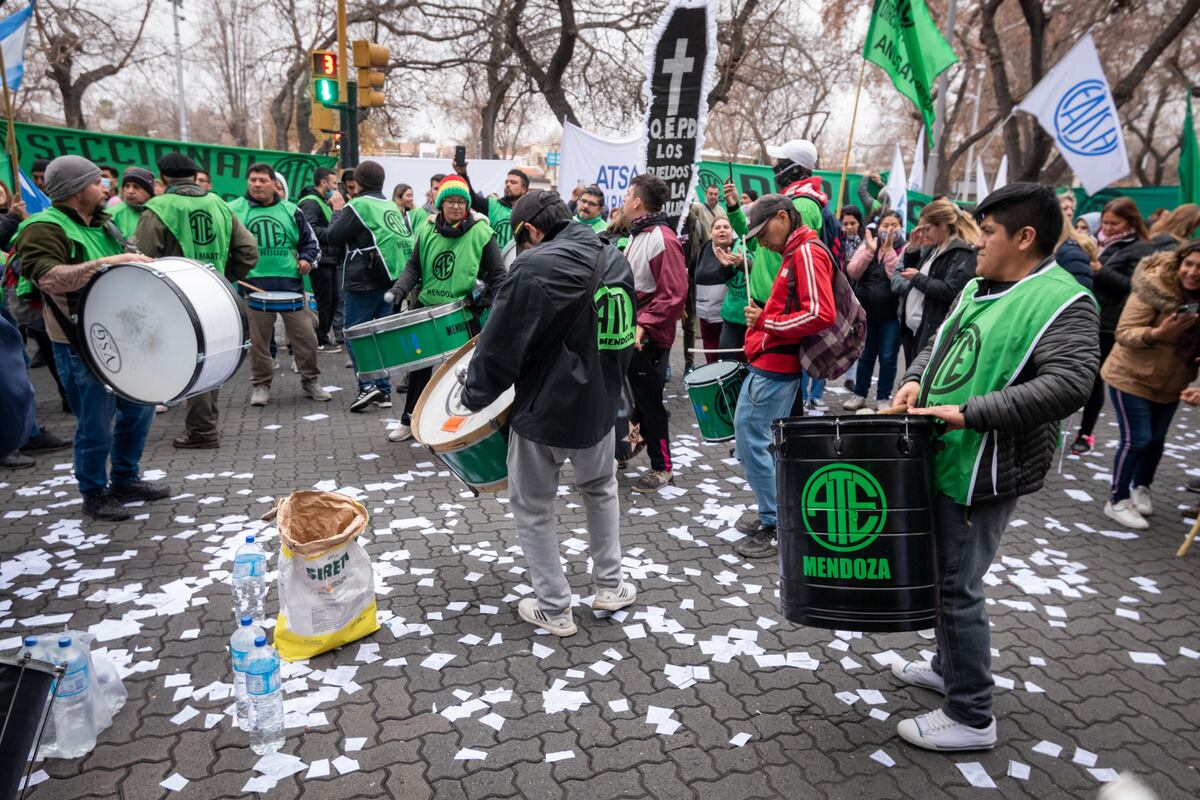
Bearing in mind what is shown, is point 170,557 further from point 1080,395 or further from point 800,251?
point 1080,395

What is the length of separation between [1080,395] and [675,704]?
1.98m

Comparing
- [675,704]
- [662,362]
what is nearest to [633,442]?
[662,362]

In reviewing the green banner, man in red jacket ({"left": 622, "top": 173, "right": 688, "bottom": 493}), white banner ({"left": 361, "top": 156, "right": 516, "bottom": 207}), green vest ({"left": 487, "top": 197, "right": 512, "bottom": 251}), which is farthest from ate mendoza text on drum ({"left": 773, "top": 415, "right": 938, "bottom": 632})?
white banner ({"left": 361, "top": 156, "right": 516, "bottom": 207})

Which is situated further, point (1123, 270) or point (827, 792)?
point (1123, 270)

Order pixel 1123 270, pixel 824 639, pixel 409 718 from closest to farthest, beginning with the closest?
pixel 409 718 < pixel 824 639 < pixel 1123 270

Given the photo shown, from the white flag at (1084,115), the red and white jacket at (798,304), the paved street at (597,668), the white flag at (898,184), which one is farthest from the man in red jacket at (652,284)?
the white flag at (898,184)

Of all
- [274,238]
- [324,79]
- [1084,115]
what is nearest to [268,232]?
[274,238]

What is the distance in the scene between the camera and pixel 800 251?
14.5 ft

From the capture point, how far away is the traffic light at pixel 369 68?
12.6 metres

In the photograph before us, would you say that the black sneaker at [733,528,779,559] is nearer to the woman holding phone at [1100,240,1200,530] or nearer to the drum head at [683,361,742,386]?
the drum head at [683,361,742,386]

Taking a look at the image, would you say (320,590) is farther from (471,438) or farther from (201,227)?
(201,227)

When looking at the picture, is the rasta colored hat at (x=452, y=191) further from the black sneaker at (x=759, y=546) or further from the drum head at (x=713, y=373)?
the black sneaker at (x=759, y=546)

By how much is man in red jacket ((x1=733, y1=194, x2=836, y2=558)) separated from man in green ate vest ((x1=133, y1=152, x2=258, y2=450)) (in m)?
4.37

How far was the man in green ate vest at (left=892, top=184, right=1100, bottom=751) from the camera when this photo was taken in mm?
2621
